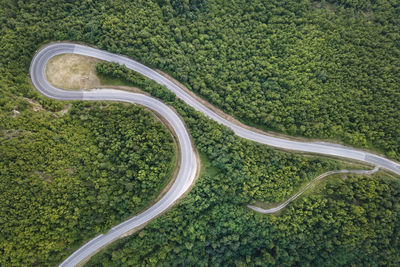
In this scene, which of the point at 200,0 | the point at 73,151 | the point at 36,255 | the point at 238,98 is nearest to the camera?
the point at 36,255

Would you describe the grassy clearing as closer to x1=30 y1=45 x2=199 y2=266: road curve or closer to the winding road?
the winding road

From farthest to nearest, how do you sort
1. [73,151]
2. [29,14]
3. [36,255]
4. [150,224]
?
[29,14] < [150,224] < [73,151] < [36,255]

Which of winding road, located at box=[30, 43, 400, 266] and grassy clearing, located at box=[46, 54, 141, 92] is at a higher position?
grassy clearing, located at box=[46, 54, 141, 92]

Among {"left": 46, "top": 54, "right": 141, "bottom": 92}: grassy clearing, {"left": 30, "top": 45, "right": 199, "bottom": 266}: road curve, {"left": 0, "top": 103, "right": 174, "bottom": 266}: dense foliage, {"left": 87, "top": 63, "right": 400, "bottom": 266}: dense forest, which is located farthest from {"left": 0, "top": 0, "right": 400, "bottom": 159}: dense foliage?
{"left": 0, "top": 103, "right": 174, "bottom": 266}: dense foliage

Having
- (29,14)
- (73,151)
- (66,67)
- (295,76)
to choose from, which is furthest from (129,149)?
(295,76)

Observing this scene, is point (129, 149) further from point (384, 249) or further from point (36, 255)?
point (384, 249)

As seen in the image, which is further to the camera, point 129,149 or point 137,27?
point 137,27

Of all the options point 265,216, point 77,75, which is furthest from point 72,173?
point 265,216

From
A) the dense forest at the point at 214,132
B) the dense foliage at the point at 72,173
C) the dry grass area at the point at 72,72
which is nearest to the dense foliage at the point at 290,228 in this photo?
the dense forest at the point at 214,132
